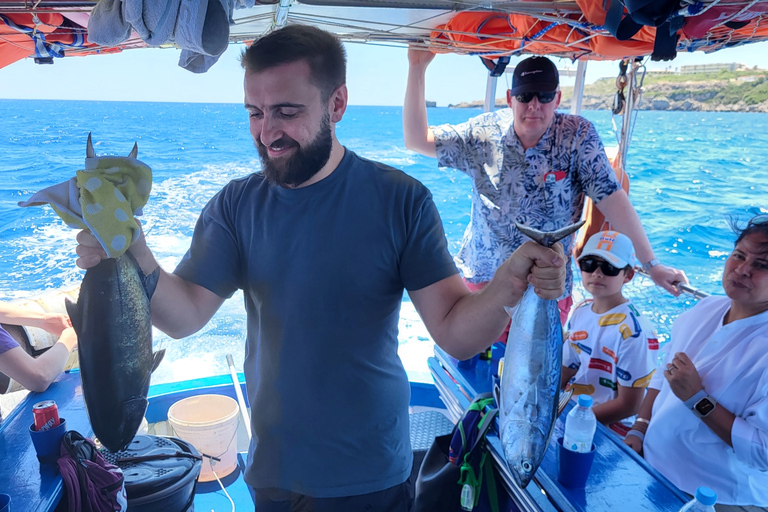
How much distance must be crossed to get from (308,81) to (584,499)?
1589 mm

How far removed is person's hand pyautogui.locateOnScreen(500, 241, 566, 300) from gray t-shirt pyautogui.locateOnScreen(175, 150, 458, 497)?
0.29m

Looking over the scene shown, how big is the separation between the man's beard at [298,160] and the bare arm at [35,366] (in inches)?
68.5

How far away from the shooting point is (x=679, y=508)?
1546 mm

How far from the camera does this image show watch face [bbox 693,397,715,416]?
6.01ft

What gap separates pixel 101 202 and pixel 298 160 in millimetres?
526

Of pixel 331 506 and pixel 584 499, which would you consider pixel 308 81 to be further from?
pixel 584 499

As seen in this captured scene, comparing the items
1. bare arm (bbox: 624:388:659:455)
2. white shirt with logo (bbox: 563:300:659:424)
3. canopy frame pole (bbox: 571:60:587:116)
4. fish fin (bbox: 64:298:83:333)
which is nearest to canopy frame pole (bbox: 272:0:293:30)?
fish fin (bbox: 64:298:83:333)

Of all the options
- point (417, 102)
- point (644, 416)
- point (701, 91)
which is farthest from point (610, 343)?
point (701, 91)

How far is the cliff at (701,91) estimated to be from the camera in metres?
A: 41.7

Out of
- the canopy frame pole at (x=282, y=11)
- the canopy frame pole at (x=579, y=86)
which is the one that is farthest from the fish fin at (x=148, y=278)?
the canopy frame pole at (x=579, y=86)

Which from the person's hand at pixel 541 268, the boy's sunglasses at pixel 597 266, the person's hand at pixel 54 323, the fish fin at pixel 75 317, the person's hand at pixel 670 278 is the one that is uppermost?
the person's hand at pixel 541 268

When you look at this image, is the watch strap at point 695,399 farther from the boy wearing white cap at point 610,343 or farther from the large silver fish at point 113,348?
the large silver fish at point 113,348

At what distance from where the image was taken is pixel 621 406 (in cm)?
221

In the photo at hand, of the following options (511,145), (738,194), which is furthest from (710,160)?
(511,145)
